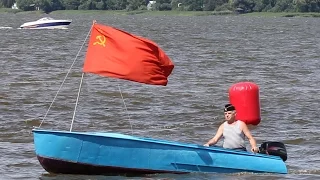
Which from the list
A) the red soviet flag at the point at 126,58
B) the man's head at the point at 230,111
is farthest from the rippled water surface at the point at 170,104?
the red soviet flag at the point at 126,58

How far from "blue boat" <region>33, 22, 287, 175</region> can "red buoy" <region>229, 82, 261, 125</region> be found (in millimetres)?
935

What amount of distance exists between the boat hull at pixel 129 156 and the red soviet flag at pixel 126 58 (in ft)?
3.29

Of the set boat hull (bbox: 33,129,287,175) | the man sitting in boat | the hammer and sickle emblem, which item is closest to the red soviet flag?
the hammer and sickle emblem

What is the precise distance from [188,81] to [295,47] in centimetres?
2766

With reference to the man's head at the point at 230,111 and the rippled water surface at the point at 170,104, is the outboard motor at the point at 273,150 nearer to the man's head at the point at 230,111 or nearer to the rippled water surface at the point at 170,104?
the rippled water surface at the point at 170,104

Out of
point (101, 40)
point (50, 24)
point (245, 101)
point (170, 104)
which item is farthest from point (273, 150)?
point (50, 24)

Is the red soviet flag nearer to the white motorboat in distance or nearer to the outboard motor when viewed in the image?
the outboard motor

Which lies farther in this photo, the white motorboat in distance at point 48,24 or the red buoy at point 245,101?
the white motorboat in distance at point 48,24

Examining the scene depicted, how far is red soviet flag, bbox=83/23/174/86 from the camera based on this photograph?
53.8ft

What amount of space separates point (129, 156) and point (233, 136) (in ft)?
5.67

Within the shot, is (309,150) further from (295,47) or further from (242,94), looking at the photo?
(295,47)

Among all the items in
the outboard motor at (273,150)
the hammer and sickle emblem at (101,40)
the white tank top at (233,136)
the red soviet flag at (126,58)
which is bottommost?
the outboard motor at (273,150)

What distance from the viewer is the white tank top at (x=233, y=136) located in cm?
1655

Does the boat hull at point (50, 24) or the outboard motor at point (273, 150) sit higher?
the outboard motor at point (273, 150)
